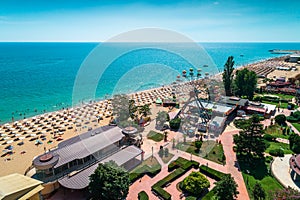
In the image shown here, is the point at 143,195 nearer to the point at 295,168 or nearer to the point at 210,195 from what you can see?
the point at 210,195

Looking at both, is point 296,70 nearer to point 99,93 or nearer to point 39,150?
point 99,93

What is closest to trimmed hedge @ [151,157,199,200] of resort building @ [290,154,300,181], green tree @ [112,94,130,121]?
resort building @ [290,154,300,181]

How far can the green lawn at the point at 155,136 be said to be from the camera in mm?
27312

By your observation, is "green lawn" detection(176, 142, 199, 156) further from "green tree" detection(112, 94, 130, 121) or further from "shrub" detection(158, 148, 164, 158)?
"green tree" detection(112, 94, 130, 121)

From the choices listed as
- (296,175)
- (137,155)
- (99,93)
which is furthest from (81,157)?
(99,93)

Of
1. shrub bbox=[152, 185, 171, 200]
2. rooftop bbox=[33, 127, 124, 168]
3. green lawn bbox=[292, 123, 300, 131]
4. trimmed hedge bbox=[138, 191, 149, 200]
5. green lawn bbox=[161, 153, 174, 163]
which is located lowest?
green lawn bbox=[292, 123, 300, 131]

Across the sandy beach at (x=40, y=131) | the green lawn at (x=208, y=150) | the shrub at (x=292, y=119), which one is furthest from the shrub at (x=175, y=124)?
the shrub at (x=292, y=119)

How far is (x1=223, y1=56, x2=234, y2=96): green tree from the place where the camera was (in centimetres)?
4345

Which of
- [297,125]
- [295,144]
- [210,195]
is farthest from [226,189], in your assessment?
[297,125]

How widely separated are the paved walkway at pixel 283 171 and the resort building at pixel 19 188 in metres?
20.7

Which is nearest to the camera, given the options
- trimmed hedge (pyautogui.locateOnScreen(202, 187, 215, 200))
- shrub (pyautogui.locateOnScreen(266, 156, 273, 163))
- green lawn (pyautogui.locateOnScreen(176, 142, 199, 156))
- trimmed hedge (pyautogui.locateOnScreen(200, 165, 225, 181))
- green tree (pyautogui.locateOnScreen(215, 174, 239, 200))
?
green tree (pyautogui.locateOnScreen(215, 174, 239, 200))

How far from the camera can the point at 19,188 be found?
13414 mm

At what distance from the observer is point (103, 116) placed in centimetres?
3728

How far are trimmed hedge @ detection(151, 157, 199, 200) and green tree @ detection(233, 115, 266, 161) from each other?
18.7ft
